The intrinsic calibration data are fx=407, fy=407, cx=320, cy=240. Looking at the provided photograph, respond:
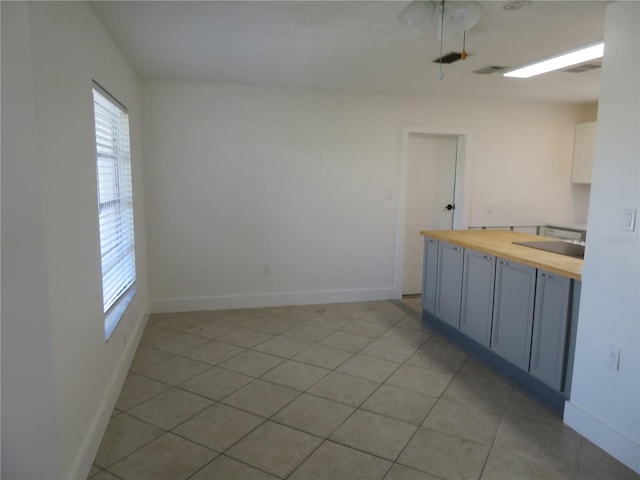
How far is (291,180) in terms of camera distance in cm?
457

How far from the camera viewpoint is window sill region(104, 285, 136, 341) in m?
2.59

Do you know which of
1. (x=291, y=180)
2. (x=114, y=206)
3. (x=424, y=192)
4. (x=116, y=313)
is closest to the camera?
(x=116, y=313)

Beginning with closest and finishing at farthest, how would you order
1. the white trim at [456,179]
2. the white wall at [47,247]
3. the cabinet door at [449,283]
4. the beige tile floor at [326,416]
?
the white wall at [47,247], the beige tile floor at [326,416], the cabinet door at [449,283], the white trim at [456,179]

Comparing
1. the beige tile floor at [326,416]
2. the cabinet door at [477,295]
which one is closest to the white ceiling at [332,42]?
the cabinet door at [477,295]

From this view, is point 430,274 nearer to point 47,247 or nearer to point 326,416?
point 326,416

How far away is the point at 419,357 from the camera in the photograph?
3.40 metres

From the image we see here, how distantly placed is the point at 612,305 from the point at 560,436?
2.68 feet

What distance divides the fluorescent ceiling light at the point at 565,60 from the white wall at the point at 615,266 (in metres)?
0.53

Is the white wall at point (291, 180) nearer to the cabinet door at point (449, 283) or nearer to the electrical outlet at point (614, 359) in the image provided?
the cabinet door at point (449, 283)

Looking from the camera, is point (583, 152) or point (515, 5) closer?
point (515, 5)

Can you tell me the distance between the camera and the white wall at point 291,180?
4.30 m

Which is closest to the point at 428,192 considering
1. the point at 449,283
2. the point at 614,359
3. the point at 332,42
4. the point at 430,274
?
the point at 430,274

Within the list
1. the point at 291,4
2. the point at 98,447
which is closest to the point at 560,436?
the point at 98,447

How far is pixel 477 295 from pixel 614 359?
1.20 metres
